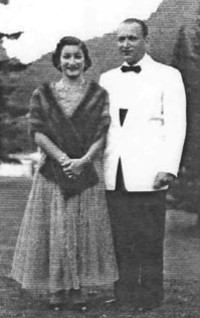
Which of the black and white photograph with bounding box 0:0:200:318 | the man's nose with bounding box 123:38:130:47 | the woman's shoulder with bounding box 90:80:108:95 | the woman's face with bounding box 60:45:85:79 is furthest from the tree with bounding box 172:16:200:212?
the woman's face with bounding box 60:45:85:79

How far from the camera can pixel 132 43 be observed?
9.91 feet

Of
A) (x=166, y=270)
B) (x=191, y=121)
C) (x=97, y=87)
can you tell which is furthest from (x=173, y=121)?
(x=166, y=270)

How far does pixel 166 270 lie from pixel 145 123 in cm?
99

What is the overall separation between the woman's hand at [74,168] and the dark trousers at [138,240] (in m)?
0.25

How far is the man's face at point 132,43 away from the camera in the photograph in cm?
301

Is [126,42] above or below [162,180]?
above

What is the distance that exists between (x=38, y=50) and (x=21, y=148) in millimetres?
647

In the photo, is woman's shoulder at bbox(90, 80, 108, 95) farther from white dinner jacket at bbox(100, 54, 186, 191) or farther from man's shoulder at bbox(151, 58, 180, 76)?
man's shoulder at bbox(151, 58, 180, 76)

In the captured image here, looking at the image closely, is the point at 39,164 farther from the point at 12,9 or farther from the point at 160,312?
the point at 160,312

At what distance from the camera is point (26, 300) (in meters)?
3.07

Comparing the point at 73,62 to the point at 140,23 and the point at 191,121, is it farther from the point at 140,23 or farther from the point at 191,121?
the point at 191,121

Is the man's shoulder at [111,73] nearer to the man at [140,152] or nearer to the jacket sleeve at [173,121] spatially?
the man at [140,152]

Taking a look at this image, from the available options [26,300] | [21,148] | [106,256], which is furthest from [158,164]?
[26,300]

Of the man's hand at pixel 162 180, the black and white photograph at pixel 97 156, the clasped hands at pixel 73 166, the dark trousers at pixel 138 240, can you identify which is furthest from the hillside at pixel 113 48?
the dark trousers at pixel 138 240
